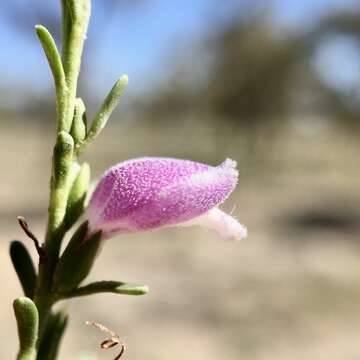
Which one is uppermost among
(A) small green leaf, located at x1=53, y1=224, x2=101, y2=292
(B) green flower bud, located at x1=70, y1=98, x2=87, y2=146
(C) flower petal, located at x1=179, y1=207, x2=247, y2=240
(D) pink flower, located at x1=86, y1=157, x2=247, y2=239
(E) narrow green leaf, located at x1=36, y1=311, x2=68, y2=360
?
(B) green flower bud, located at x1=70, y1=98, x2=87, y2=146

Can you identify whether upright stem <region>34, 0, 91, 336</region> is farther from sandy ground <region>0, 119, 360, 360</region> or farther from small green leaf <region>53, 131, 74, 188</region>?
sandy ground <region>0, 119, 360, 360</region>

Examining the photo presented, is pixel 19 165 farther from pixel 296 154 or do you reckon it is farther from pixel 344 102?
pixel 344 102

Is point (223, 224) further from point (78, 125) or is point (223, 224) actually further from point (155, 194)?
point (78, 125)

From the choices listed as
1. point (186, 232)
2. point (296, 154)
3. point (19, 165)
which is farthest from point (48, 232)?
point (296, 154)

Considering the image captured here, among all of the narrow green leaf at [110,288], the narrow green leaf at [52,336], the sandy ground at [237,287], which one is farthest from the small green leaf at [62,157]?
the sandy ground at [237,287]

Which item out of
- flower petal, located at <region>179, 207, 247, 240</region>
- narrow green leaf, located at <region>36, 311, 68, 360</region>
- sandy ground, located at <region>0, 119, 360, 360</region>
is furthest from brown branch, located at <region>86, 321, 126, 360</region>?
sandy ground, located at <region>0, 119, 360, 360</region>

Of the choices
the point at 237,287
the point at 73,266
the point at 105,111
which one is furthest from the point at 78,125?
the point at 237,287
